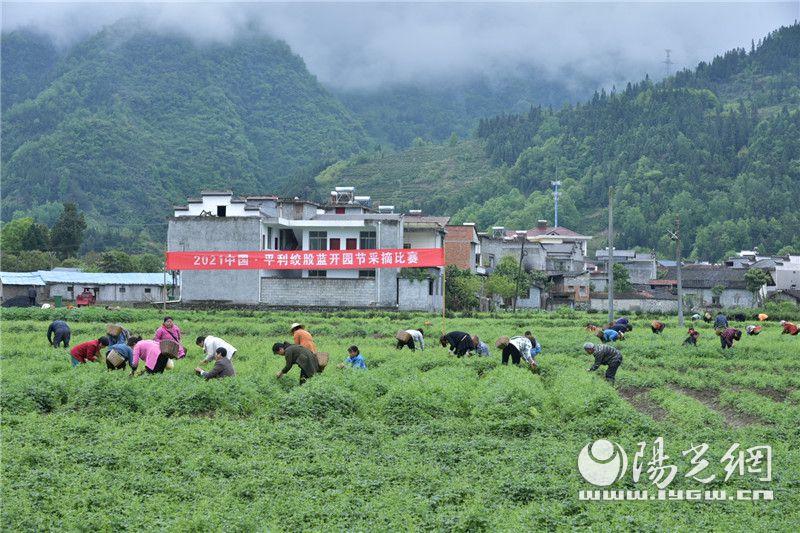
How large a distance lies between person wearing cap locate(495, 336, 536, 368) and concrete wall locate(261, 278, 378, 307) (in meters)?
31.9

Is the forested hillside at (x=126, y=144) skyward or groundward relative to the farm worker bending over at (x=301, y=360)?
skyward

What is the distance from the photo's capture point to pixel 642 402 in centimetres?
2128

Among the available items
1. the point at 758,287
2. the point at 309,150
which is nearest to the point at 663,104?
the point at 309,150

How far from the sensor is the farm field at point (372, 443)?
11.5m

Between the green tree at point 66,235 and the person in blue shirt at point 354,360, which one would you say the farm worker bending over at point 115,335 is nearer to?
the person in blue shirt at point 354,360

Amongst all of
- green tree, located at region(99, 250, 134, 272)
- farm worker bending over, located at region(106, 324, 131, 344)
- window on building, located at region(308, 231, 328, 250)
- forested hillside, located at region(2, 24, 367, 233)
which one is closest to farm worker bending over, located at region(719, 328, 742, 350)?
farm worker bending over, located at region(106, 324, 131, 344)

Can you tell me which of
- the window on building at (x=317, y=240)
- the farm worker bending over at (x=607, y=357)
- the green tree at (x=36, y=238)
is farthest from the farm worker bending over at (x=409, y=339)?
the green tree at (x=36, y=238)

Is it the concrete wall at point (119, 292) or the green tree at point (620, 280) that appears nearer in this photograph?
the concrete wall at point (119, 292)

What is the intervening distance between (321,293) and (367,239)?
4.99m

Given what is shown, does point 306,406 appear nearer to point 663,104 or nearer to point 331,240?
point 331,240

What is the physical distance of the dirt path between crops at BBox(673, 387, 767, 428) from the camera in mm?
19109

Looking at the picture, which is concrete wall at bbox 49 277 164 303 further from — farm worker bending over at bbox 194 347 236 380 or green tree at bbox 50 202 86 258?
farm worker bending over at bbox 194 347 236 380

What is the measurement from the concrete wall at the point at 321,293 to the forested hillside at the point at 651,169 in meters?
76.6

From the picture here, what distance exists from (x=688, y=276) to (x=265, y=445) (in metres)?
79.9
